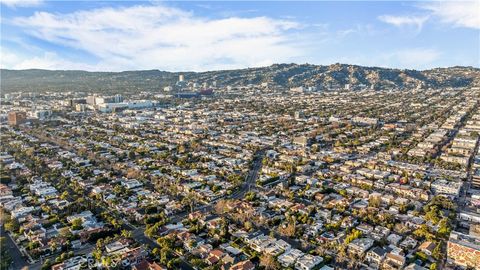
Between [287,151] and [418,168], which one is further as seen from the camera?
[287,151]

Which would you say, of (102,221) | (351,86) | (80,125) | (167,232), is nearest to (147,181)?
(102,221)

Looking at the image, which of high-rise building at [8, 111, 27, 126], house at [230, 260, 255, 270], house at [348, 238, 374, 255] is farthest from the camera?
high-rise building at [8, 111, 27, 126]

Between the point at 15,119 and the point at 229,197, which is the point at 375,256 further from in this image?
the point at 15,119

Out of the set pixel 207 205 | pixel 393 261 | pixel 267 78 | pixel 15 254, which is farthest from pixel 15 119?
pixel 267 78

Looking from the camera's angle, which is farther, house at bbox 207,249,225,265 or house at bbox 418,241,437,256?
house at bbox 418,241,437,256

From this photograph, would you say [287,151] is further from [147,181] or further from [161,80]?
[161,80]

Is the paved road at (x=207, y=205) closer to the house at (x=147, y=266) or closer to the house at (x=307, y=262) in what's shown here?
the house at (x=147, y=266)

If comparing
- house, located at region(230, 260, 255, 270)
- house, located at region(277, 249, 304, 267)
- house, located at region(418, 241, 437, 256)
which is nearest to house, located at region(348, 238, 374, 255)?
house, located at region(418, 241, 437, 256)

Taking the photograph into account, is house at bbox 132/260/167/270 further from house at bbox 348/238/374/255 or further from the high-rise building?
the high-rise building
